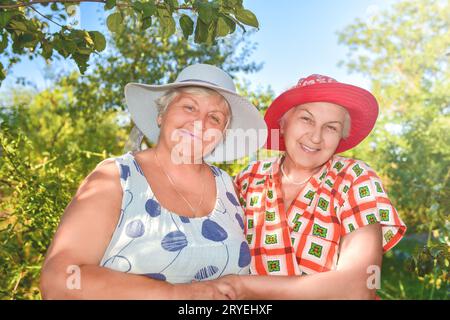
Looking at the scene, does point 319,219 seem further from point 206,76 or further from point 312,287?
point 206,76

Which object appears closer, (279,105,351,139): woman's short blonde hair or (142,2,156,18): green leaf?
(142,2,156,18): green leaf

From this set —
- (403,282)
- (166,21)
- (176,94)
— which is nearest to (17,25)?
(166,21)

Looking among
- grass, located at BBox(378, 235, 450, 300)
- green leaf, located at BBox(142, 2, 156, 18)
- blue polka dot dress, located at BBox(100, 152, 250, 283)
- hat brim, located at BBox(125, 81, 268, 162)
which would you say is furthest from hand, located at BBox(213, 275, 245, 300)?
grass, located at BBox(378, 235, 450, 300)

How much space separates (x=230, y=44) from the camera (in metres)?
8.71

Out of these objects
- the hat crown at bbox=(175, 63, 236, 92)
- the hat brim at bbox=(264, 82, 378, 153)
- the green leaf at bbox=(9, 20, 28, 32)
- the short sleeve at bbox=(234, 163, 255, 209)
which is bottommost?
the short sleeve at bbox=(234, 163, 255, 209)

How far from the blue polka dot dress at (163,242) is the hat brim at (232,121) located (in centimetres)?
57

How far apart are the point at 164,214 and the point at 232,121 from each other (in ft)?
3.26

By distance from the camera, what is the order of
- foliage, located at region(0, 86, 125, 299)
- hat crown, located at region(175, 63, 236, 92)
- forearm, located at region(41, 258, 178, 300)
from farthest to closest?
foliage, located at region(0, 86, 125, 299) < hat crown, located at region(175, 63, 236, 92) < forearm, located at region(41, 258, 178, 300)

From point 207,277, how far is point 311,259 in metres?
0.55

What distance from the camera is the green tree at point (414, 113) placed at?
19.8 ft

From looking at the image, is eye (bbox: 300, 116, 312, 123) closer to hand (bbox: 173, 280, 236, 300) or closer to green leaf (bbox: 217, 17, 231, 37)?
green leaf (bbox: 217, 17, 231, 37)

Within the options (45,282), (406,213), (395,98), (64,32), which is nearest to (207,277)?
(45,282)

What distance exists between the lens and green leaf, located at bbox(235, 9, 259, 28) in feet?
7.88

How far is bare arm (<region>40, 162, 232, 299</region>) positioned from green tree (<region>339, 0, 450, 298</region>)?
1698mm
